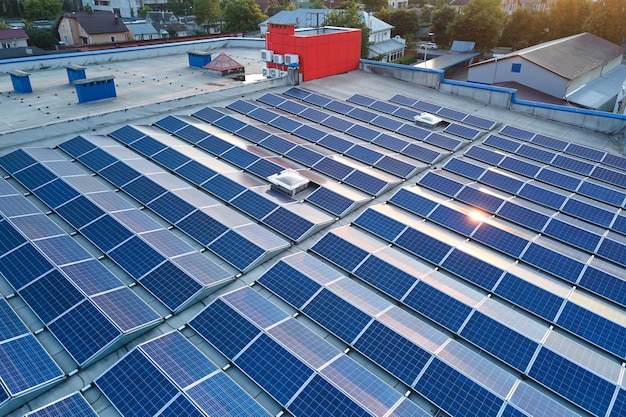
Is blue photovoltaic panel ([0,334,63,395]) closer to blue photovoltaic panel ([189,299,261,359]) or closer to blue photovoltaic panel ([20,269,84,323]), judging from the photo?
blue photovoltaic panel ([20,269,84,323])

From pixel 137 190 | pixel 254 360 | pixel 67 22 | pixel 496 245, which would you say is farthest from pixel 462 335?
pixel 67 22

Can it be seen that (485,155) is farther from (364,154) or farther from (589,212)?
(364,154)

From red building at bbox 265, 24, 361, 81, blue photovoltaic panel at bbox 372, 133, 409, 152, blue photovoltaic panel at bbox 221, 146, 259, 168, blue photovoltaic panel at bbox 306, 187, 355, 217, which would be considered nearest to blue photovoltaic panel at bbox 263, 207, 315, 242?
blue photovoltaic panel at bbox 306, 187, 355, 217

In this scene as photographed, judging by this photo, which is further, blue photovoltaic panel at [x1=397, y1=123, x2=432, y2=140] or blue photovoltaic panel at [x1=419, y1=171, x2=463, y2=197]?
blue photovoltaic panel at [x1=397, y1=123, x2=432, y2=140]

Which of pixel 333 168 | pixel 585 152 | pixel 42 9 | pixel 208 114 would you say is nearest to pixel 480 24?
pixel 585 152

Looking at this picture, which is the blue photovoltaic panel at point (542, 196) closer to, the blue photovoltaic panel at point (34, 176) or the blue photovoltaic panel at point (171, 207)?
the blue photovoltaic panel at point (171, 207)
